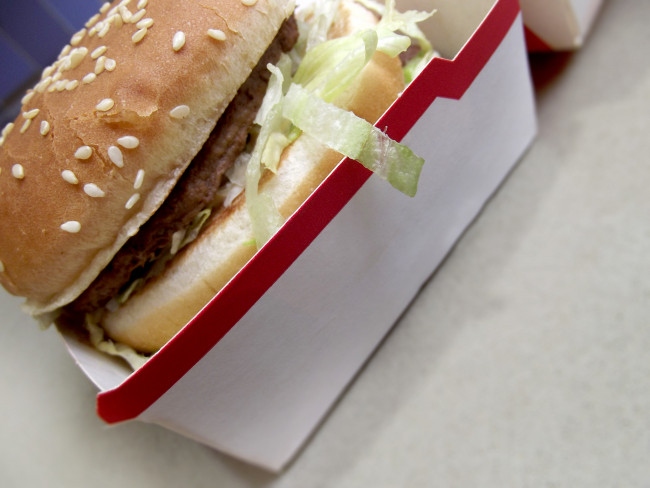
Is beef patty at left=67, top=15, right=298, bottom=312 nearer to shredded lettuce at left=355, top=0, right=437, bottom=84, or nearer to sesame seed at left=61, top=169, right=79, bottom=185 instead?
sesame seed at left=61, top=169, right=79, bottom=185

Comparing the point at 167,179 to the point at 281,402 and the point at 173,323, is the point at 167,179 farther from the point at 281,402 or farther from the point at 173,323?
the point at 281,402

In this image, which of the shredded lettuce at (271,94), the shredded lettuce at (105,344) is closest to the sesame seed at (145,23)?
the shredded lettuce at (271,94)

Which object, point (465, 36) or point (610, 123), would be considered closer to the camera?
point (465, 36)

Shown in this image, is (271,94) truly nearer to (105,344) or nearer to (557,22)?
(105,344)

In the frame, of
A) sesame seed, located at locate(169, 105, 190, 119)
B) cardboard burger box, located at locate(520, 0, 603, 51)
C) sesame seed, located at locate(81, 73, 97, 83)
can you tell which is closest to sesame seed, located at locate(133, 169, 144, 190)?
sesame seed, located at locate(169, 105, 190, 119)

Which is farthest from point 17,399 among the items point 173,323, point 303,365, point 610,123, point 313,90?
point 610,123

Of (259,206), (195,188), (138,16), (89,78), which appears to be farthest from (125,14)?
(259,206)

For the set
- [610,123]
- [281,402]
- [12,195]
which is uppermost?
[12,195]
